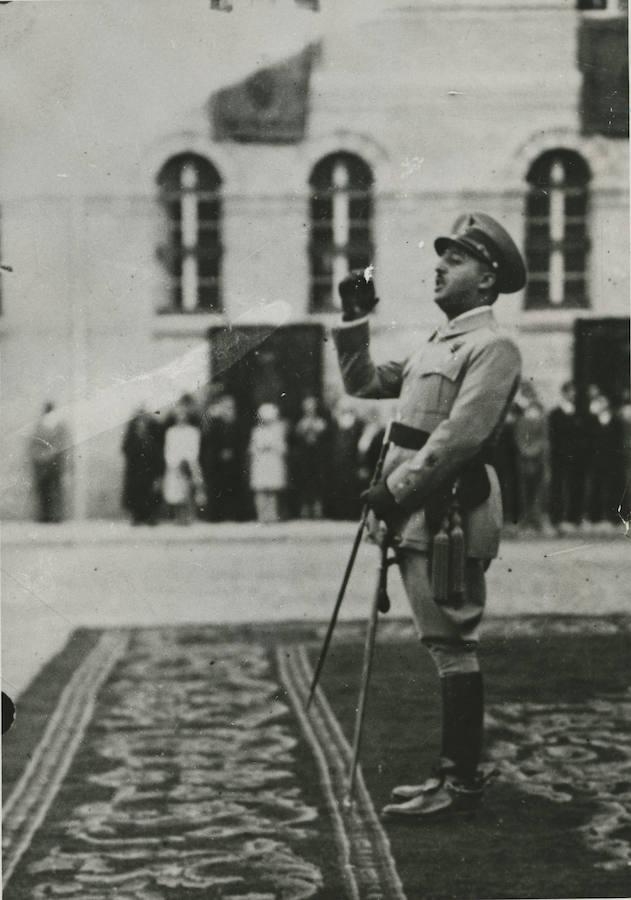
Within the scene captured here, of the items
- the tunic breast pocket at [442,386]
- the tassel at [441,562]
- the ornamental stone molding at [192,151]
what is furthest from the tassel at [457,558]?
the ornamental stone molding at [192,151]

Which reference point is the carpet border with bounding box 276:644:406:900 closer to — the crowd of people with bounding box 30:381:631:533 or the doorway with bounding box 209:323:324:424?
the crowd of people with bounding box 30:381:631:533

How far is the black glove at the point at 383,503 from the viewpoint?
3.37 metres

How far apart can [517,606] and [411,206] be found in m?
1.08

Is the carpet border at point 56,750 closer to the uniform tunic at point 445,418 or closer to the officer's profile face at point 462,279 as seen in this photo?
the uniform tunic at point 445,418

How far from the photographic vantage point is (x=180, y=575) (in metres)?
3.81

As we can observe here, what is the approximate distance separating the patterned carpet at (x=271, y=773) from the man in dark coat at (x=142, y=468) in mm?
343

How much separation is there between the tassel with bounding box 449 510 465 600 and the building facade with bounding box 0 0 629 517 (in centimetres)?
53

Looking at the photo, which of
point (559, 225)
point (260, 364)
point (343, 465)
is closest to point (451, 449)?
point (343, 465)

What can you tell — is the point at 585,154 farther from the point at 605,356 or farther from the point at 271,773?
the point at 271,773

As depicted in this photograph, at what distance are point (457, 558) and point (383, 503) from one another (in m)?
0.23

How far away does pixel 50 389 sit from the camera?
3.75m

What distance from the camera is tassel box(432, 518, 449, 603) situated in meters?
3.31

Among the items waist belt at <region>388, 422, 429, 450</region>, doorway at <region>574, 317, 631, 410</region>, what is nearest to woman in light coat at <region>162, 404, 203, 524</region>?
waist belt at <region>388, 422, 429, 450</region>

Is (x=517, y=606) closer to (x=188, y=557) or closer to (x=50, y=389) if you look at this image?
(x=188, y=557)
